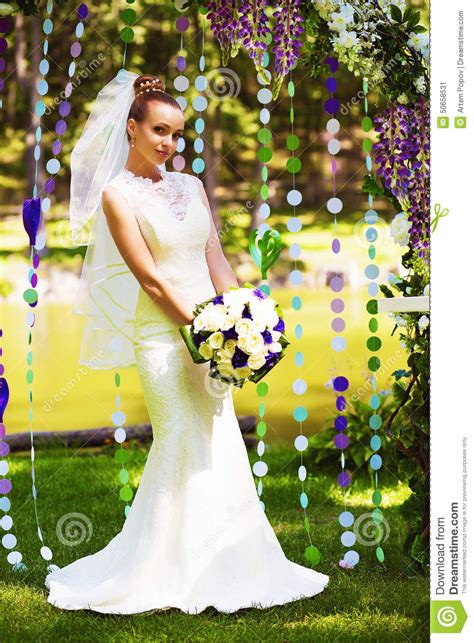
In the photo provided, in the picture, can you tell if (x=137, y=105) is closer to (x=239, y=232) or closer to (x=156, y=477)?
(x=156, y=477)

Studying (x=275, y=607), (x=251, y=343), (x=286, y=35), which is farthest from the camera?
(x=286, y=35)

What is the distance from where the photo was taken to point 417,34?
4.00m

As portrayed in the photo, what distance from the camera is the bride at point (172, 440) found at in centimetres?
392

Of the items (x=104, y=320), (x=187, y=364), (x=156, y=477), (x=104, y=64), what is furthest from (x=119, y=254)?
(x=104, y=64)

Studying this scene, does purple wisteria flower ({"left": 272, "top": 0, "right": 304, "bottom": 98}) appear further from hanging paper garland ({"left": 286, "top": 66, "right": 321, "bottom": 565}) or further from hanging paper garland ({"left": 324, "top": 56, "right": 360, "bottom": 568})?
hanging paper garland ({"left": 324, "top": 56, "right": 360, "bottom": 568})

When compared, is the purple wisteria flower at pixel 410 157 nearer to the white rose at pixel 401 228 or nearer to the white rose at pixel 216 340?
the white rose at pixel 401 228

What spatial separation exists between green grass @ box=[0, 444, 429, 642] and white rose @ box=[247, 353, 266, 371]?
99 centimetres

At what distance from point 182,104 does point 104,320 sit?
105cm

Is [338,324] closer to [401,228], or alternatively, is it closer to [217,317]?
[401,228]

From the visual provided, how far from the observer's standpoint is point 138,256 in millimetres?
3906

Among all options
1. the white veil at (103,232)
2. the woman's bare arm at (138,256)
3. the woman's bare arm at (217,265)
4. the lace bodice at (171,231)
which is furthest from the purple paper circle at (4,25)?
the woman's bare arm at (217,265)

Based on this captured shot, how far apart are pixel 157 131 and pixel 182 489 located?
148 centimetres

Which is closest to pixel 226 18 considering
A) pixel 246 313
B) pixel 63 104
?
pixel 63 104

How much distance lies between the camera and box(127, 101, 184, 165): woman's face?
3967 mm
